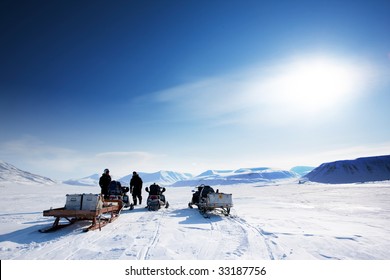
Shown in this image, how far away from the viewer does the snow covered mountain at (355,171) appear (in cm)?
15362

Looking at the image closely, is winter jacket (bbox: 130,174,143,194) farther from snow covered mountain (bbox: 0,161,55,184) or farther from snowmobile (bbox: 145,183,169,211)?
snow covered mountain (bbox: 0,161,55,184)

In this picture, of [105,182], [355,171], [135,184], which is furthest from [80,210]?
[355,171]

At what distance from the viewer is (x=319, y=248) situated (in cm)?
626

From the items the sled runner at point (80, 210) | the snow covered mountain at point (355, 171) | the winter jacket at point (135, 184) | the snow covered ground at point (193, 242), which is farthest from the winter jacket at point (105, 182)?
the snow covered mountain at point (355, 171)

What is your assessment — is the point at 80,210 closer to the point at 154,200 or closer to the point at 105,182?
the point at 105,182

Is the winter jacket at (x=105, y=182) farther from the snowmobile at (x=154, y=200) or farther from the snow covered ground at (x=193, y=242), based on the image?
the snow covered ground at (x=193, y=242)

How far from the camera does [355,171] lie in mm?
164625

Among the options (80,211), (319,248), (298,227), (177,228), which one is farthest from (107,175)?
(319,248)

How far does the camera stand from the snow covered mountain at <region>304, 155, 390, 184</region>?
15362cm

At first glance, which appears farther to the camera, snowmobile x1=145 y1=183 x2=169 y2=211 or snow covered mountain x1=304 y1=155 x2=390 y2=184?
snow covered mountain x1=304 y1=155 x2=390 y2=184

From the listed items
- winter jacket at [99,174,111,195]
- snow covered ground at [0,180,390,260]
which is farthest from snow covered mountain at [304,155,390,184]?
winter jacket at [99,174,111,195]

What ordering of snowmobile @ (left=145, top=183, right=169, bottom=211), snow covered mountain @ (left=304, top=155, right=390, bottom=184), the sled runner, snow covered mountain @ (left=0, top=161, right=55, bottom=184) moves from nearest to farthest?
the sled runner → snowmobile @ (left=145, top=183, right=169, bottom=211) → snow covered mountain @ (left=0, top=161, right=55, bottom=184) → snow covered mountain @ (left=304, top=155, right=390, bottom=184)
